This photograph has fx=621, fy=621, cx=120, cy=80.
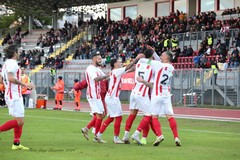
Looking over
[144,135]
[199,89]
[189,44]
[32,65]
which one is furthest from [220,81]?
[32,65]

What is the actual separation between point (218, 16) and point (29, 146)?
121ft

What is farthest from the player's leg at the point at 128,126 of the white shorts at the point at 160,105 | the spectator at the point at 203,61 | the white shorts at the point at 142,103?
the spectator at the point at 203,61

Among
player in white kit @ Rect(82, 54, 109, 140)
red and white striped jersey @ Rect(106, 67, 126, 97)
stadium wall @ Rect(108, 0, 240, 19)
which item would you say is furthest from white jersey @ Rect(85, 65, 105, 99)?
stadium wall @ Rect(108, 0, 240, 19)

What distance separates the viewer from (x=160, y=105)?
14.8 metres

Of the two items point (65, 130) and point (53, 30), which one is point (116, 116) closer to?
point (65, 130)

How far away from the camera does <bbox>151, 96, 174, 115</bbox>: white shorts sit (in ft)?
48.2

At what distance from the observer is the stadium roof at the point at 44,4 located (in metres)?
61.2

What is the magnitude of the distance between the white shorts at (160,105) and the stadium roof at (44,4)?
45.4 metres

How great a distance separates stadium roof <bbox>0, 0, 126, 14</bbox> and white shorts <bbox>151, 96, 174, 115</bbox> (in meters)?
45.4

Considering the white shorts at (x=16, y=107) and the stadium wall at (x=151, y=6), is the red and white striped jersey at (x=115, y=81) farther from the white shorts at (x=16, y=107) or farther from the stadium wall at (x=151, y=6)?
the stadium wall at (x=151, y=6)

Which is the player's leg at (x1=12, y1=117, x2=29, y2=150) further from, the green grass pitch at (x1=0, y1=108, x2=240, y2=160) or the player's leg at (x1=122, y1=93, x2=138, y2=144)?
the player's leg at (x1=122, y1=93, x2=138, y2=144)

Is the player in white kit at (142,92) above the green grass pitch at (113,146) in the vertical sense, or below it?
above

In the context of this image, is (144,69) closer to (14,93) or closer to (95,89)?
(95,89)

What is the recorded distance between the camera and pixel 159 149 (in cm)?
1373
